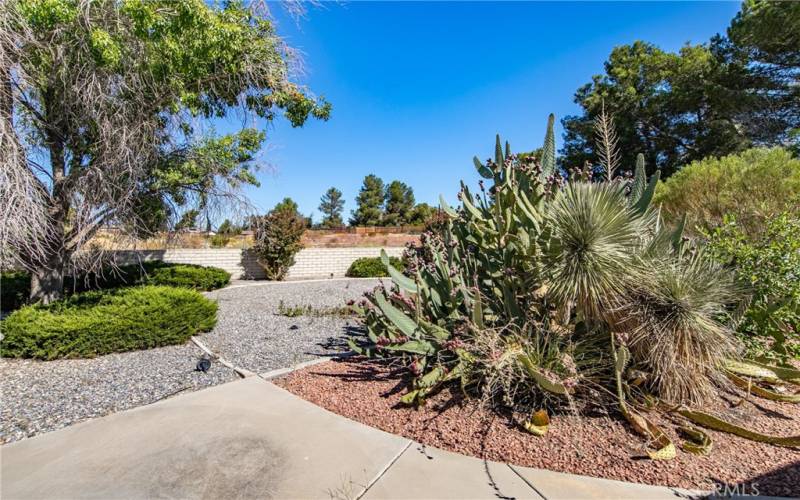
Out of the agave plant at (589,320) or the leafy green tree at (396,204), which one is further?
the leafy green tree at (396,204)

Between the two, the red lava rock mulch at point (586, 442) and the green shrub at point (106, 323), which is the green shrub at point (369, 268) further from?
the red lava rock mulch at point (586, 442)

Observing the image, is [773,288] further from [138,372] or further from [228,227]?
[228,227]

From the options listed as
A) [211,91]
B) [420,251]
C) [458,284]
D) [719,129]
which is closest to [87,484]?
[458,284]

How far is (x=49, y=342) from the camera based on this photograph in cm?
467

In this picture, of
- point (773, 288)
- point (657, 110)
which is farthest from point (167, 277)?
point (657, 110)

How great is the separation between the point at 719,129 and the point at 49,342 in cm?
2457

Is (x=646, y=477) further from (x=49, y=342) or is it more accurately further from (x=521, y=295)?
Result: (x=49, y=342)

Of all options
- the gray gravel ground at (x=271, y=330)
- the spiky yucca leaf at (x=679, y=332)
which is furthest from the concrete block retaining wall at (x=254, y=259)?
the spiky yucca leaf at (x=679, y=332)

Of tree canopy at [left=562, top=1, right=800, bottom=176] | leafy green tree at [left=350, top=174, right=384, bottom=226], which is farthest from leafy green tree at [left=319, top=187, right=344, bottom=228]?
tree canopy at [left=562, top=1, right=800, bottom=176]

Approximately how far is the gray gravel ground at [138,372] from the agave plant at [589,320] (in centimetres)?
223

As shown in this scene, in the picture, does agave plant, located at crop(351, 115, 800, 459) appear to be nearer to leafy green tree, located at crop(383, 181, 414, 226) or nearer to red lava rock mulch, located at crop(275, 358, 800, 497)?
red lava rock mulch, located at crop(275, 358, 800, 497)

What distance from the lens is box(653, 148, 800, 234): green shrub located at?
21.4 feet

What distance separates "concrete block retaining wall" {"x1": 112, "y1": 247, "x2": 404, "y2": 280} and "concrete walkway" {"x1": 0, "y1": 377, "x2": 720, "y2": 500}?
34.3ft

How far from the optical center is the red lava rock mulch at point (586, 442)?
2260mm
